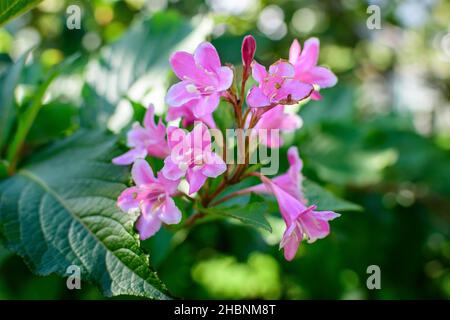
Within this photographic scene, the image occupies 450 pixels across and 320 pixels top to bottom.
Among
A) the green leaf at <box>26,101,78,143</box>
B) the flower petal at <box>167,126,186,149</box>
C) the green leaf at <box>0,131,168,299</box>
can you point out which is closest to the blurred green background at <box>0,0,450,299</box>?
the green leaf at <box>26,101,78,143</box>

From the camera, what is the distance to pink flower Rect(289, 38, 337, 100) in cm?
86

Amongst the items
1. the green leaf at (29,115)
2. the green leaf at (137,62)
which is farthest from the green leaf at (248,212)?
the green leaf at (137,62)

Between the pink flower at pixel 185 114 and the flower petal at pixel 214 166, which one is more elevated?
the pink flower at pixel 185 114

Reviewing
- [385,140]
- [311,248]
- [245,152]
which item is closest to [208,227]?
[311,248]

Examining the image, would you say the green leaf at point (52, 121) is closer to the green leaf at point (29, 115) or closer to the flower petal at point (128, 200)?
the green leaf at point (29, 115)

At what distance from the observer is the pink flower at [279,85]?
2.55 feet

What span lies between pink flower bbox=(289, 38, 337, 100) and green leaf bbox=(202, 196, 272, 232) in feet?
0.65

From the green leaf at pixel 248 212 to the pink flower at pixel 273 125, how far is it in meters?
0.10

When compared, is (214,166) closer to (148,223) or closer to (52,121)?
(148,223)

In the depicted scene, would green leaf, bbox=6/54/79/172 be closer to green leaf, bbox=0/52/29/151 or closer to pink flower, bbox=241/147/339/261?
green leaf, bbox=0/52/29/151

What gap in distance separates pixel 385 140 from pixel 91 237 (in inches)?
56.5

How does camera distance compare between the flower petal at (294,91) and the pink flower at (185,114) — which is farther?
the pink flower at (185,114)

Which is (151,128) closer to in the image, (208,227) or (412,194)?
(208,227)

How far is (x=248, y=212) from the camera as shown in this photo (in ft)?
2.75
